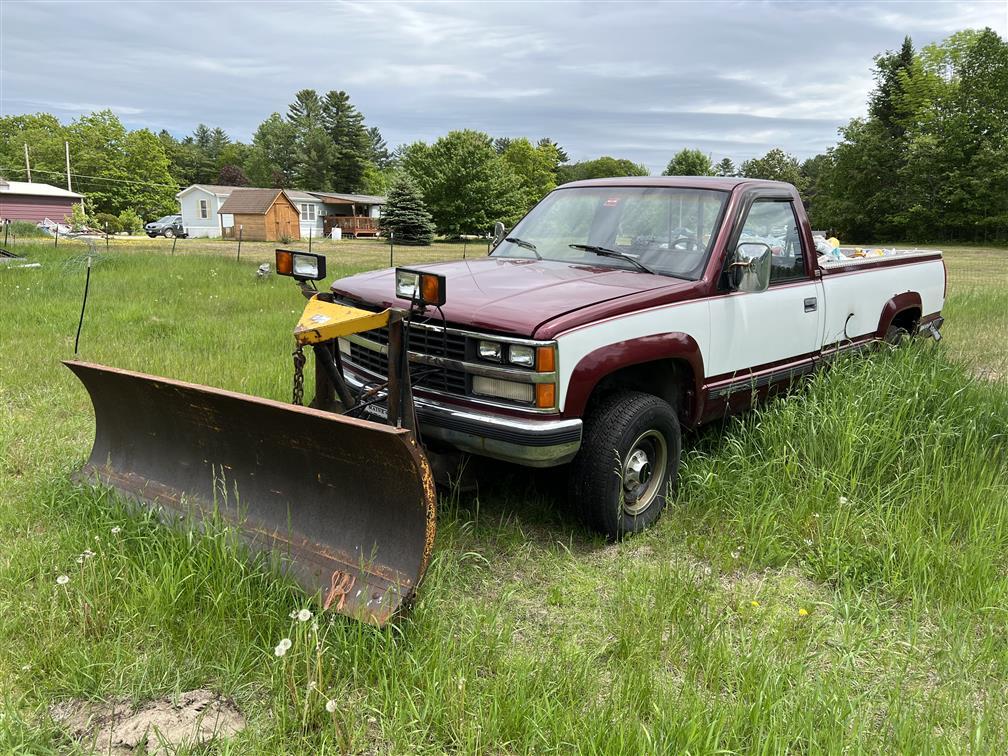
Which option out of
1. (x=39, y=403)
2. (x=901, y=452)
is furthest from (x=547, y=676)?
(x=39, y=403)

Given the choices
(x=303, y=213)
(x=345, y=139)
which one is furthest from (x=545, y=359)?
(x=345, y=139)

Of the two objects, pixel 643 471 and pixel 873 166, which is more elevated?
pixel 873 166

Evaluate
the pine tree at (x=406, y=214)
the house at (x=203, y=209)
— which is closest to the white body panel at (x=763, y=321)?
the pine tree at (x=406, y=214)

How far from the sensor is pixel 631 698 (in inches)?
104

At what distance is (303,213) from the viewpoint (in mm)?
61812

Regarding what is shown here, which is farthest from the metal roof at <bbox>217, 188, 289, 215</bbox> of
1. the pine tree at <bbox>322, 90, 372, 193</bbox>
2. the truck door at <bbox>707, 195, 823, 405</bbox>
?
the truck door at <bbox>707, 195, 823, 405</bbox>

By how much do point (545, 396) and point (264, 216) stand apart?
4971 cm

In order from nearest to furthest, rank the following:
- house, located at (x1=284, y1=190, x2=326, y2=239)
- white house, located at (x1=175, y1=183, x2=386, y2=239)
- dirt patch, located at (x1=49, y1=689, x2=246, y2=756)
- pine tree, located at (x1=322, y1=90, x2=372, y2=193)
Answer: dirt patch, located at (x1=49, y1=689, x2=246, y2=756)
white house, located at (x1=175, y1=183, x2=386, y2=239)
house, located at (x1=284, y1=190, x2=326, y2=239)
pine tree, located at (x1=322, y1=90, x2=372, y2=193)

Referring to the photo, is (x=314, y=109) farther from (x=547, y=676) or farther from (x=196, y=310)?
(x=547, y=676)

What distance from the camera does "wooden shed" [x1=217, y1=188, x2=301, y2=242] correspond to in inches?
1961

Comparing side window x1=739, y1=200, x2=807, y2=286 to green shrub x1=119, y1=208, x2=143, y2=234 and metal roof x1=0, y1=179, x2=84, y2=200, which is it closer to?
metal roof x1=0, y1=179, x2=84, y2=200

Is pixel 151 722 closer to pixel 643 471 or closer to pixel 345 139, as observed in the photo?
pixel 643 471

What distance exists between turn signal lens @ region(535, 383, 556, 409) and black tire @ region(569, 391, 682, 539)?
44cm

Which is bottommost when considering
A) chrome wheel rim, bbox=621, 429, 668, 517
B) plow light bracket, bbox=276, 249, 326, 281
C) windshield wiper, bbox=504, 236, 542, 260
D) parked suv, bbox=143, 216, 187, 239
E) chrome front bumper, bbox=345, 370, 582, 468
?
chrome wheel rim, bbox=621, 429, 668, 517
